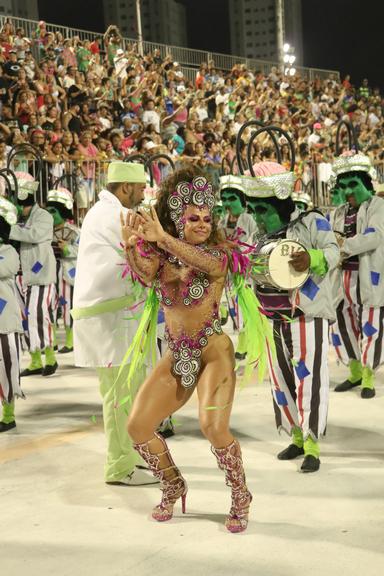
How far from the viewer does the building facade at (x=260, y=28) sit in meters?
34.6

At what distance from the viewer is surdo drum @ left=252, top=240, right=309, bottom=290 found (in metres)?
4.94

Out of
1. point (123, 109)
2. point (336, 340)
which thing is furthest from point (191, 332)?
point (123, 109)

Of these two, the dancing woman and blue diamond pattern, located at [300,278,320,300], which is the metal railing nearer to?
blue diamond pattern, located at [300,278,320,300]

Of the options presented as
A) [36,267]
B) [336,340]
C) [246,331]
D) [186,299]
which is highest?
[186,299]

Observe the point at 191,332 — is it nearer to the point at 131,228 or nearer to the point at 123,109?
the point at 131,228

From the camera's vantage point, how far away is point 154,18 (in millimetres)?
33062

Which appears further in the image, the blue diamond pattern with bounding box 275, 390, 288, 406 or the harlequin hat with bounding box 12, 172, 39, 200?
the harlequin hat with bounding box 12, 172, 39, 200

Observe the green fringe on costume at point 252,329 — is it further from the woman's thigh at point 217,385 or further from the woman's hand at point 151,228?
the woman's hand at point 151,228

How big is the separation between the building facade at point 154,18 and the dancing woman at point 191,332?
28.2 m

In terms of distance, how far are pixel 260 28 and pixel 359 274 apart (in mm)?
28836

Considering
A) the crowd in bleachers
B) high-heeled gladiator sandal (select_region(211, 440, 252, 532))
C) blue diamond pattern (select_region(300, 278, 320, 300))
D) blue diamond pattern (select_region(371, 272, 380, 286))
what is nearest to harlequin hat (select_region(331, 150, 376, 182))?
blue diamond pattern (select_region(371, 272, 380, 286))

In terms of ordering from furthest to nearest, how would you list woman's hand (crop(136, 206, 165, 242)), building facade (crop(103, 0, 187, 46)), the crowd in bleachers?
building facade (crop(103, 0, 187, 46)) < the crowd in bleachers < woman's hand (crop(136, 206, 165, 242))

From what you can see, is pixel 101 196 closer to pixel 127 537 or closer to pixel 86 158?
pixel 127 537

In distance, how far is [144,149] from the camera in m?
14.8
